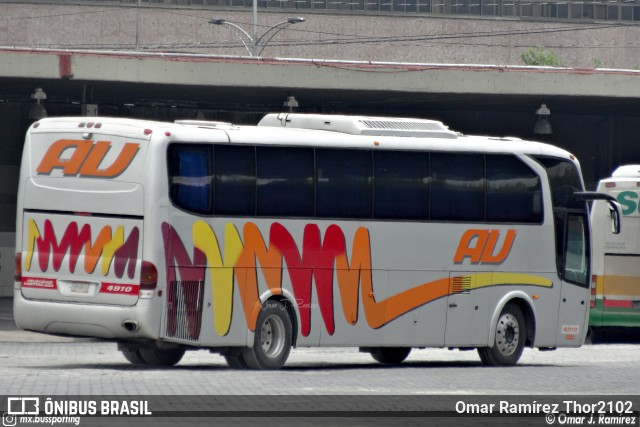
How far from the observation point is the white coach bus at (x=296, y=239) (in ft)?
61.4

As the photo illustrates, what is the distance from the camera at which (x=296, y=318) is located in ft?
66.3

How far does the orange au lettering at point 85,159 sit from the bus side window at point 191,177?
0.56 m

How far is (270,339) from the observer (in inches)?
786

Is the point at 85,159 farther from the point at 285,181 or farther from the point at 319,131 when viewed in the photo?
the point at 319,131

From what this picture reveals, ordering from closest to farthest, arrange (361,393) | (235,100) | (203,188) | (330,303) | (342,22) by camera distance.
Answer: (361,393) → (203,188) → (330,303) → (235,100) → (342,22)

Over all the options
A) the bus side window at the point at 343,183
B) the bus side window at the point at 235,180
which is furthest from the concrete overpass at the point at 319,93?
the bus side window at the point at 235,180

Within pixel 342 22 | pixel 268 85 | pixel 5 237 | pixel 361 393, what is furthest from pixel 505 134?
pixel 342 22

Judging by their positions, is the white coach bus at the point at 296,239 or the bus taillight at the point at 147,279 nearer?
the bus taillight at the point at 147,279

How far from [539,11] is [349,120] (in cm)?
8276

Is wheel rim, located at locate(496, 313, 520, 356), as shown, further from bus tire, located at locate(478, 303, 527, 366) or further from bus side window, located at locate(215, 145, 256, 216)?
bus side window, located at locate(215, 145, 256, 216)

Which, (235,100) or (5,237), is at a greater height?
(235,100)

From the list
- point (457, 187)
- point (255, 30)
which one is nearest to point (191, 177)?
point (457, 187)

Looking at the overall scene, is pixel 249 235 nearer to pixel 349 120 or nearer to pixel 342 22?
pixel 349 120

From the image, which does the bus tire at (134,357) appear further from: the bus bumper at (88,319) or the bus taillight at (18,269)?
the bus taillight at (18,269)
